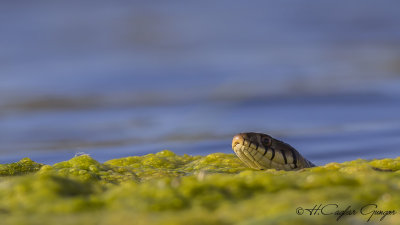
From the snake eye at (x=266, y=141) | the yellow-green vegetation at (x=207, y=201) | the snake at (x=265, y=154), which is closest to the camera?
the yellow-green vegetation at (x=207, y=201)

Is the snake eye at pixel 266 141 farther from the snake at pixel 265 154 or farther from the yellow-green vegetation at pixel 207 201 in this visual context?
the yellow-green vegetation at pixel 207 201

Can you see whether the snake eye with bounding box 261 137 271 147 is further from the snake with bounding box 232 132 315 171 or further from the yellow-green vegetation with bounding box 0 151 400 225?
the yellow-green vegetation with bounding box 0 151 400 225

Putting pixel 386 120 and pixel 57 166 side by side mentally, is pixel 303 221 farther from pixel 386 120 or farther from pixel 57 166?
pixel 386 120

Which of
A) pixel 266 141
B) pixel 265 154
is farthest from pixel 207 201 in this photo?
pixel 266 141

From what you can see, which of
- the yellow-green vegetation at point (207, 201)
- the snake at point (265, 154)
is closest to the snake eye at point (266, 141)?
the snake at point (265, 154)

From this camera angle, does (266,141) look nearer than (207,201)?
No

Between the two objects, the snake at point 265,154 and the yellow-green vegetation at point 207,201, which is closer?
the yellow-green vegetation at point 207,201

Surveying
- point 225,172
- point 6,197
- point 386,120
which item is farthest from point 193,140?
point 6,197

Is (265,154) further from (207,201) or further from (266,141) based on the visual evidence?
(207,201)
